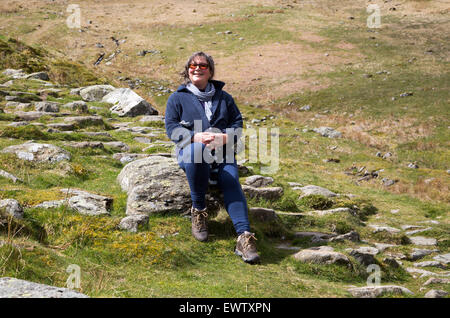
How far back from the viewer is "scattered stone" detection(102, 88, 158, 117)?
22719mm

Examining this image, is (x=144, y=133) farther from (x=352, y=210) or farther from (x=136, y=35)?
(x=136, y=35)

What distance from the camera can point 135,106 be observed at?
2273 centimetres

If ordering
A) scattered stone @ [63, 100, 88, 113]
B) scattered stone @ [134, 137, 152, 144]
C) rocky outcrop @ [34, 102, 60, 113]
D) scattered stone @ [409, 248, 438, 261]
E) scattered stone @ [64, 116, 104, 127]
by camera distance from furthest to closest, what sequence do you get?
scattered stone @ [63, 100, 88, 113], rocky outcrop @ [34, 102, 60, 113], scattered stone @ [64, 116, 104, 127], scattered stone @ [134, 137, 152, 144], scattered stone @ [409, 248, 438, 261]

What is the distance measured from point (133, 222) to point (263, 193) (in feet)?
16.9

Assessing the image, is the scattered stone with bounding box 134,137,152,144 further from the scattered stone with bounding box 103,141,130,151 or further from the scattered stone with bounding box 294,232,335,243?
the scattered stone with bounding box 294,232,335,243

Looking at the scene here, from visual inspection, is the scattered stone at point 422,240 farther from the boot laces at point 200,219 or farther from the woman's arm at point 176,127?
the woman's arm at point 176,127

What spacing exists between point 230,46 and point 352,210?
159ft

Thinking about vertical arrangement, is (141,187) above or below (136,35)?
below

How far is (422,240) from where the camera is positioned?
1145cm

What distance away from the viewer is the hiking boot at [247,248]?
6.64 m

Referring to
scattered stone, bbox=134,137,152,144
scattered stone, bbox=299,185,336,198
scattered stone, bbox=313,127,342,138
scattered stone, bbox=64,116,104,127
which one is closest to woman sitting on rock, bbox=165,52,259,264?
scattered stone, bbox=299,185,336,198

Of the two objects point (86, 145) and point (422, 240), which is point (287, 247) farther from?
point (86, 145)

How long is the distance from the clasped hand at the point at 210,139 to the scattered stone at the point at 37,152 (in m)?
5.76
